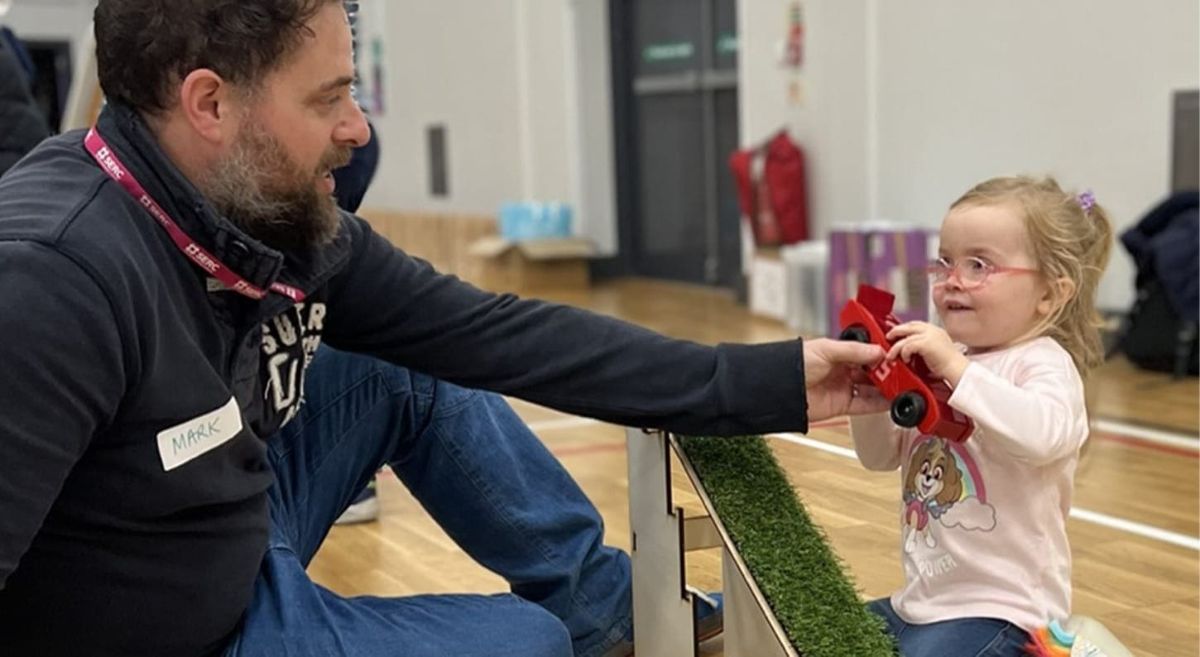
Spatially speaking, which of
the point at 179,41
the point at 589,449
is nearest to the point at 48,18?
the point at 589,449

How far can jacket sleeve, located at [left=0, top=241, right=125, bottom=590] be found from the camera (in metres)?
1.13

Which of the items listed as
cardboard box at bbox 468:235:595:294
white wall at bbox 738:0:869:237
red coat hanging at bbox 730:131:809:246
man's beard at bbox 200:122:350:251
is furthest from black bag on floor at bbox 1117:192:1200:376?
cardboard box at bbox 468:235:595:294

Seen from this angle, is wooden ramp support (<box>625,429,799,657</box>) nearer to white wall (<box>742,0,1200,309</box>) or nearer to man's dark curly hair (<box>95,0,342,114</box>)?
man's dark curly hair (<box>95,0,342,114</box>)

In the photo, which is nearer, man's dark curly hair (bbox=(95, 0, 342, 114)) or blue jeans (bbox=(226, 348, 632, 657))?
man's dark curly hair (bbox=(95, 0, 342, 114))

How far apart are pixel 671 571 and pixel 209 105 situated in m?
0.78

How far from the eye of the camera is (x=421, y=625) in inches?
59.6

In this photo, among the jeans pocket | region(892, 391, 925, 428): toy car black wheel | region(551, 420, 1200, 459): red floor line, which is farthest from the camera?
region(551, 420, 1200, 459): red floor line

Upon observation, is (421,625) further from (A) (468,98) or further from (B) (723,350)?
(A) (468,98)

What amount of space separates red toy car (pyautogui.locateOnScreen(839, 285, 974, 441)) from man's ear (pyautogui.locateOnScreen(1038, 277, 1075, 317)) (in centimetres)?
18

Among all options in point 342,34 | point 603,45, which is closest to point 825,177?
point 603,45

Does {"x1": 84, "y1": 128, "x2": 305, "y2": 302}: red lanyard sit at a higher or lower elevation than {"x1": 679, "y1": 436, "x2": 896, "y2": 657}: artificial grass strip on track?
higher

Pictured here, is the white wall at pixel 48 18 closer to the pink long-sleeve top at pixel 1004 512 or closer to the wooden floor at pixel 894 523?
the wooden floor at pixel 894 523

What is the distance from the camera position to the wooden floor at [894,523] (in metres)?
1.77

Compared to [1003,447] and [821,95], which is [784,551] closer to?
[1003,447]
